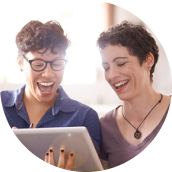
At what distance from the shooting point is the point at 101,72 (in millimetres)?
1042

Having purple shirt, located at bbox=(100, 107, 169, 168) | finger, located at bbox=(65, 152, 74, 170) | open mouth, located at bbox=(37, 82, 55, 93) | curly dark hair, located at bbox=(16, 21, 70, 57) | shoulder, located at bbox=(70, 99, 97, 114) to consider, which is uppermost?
curly dark hair, located at bbox=(16, 21, 70, 57)

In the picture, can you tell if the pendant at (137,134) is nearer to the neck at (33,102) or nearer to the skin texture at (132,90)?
the skin texture at (132,90)

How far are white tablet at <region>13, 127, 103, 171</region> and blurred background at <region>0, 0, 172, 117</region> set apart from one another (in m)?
0.12

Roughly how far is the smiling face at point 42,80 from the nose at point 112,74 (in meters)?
0.15

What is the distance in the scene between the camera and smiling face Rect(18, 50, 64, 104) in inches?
39.8

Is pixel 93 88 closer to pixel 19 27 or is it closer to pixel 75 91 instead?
pixel 75 91

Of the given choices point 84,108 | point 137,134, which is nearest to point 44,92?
point 84,108

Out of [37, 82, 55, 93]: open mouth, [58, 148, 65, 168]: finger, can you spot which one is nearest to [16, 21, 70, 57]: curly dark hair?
[37, 82, 55, 93]: open mouth

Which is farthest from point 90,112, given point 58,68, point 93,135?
point 58,68

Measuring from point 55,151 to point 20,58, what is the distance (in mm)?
341

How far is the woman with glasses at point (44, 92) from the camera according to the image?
1013 mm

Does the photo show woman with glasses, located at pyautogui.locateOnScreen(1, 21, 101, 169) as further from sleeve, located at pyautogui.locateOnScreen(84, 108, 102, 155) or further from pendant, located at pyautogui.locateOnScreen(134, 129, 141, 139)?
pendant, located at pyautogui.locateOnScreen(134, 129, 141, 139)

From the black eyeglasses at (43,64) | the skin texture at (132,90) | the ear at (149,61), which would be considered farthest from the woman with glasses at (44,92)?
the ear at (149,61)

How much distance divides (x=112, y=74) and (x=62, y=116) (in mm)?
227
